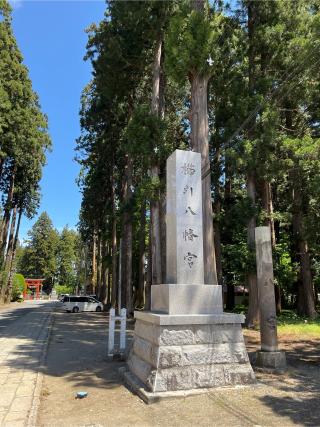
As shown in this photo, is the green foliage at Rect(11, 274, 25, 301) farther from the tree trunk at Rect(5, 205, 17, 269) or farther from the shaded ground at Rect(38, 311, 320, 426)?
the shaded ground at Rect(38, 311, 320, 426)

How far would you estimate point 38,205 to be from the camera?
41.9m

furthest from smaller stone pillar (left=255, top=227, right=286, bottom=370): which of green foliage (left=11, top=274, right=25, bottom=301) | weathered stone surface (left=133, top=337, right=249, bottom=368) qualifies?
green foliage (left=11, top=274, right=25, bottom=301)

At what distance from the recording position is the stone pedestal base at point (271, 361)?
26.3 ft

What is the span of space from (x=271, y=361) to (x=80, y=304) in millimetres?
27567

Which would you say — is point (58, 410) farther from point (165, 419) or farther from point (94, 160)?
point (94, 160)

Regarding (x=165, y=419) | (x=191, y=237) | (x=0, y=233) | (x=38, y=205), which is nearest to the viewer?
(x=165, y=419)

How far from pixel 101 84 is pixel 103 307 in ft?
67.9

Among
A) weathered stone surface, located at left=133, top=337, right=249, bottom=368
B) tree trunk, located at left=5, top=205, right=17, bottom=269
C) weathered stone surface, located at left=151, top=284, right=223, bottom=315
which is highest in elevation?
tree trunk, located at left=5, top=205, right=17, bottom=269

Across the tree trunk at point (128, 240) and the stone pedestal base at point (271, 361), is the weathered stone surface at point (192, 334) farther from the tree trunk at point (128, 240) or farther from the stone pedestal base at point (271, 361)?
the tree trunk at point (128, 240)

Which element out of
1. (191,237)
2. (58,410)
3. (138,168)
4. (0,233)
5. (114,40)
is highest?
(114,40)

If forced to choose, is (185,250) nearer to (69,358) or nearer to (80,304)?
(69,358)

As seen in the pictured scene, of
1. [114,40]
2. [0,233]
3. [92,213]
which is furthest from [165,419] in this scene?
[0,233]

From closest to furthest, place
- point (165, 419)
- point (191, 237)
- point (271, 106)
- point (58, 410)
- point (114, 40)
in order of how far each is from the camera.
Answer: point (165, 419) → point (58, 410) → point (191, 237) → point (271, 106) → point (114, 40)

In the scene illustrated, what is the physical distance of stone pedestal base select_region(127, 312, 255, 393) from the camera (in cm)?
608
